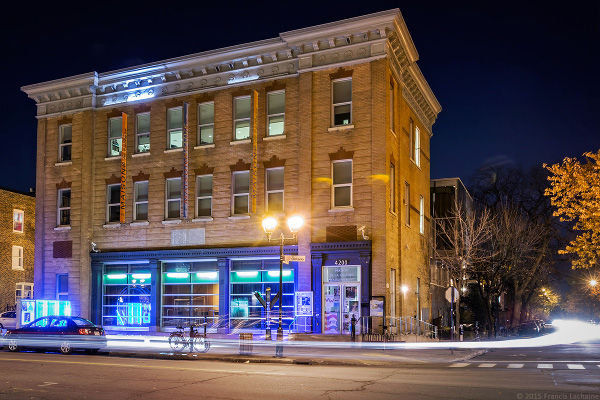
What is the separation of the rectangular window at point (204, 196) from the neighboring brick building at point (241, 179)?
0.11 meters

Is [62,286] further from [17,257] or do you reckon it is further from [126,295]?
[17,257]

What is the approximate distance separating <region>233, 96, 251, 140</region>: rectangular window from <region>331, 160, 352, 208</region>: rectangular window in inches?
216

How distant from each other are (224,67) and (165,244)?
9.99 m

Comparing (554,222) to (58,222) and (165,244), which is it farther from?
(58,222)

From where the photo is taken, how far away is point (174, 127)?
1336 inches

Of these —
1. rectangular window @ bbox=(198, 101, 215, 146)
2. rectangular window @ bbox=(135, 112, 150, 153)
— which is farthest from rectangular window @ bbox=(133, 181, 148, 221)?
rectangular window @ bbox=(198, 101, 215, 146)

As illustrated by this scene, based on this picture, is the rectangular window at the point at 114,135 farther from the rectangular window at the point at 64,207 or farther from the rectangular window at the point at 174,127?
the rectangular window at the point at 64,207

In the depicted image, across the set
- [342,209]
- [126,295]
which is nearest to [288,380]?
[342,209]

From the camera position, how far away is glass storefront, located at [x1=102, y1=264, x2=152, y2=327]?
33.5 meters

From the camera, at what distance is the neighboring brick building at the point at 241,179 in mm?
28531

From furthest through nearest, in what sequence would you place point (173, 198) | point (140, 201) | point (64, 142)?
point (64, 142)
point (140, 201)
point (173, 198)

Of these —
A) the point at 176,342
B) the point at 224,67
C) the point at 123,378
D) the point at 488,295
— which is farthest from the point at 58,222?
the point at 488,295

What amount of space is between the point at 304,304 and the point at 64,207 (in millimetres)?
16822

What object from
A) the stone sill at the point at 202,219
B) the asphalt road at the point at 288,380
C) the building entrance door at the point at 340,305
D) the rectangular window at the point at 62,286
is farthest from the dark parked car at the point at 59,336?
the rectangular window at the point at 62,286
